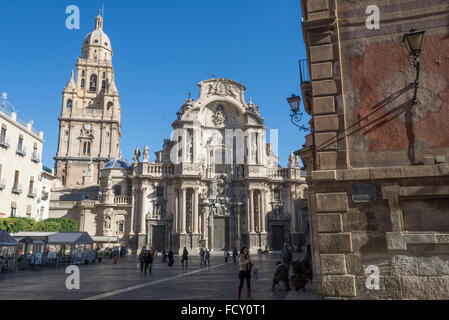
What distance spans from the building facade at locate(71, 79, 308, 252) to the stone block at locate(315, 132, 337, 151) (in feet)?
103

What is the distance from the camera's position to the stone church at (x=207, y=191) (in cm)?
4047

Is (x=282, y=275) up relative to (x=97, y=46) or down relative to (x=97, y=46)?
down

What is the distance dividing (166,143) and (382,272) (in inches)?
1466

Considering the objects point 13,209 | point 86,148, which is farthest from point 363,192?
point 86,148

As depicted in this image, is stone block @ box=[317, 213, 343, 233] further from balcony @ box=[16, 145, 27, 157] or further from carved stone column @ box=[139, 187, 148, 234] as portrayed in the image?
carved stone column @ box=[139, 187, 148, 234]

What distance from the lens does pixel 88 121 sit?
65938 mm

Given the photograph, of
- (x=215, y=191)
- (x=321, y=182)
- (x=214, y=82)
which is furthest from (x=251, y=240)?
(x=321, y=182)

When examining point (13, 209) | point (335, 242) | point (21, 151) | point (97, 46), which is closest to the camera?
point (335, 242)

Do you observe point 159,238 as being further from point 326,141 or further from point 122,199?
point 326,141

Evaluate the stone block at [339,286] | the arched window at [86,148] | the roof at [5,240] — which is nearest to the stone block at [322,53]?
the stone block at [339,286]

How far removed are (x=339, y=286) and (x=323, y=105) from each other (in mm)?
4636

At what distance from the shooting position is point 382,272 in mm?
8320

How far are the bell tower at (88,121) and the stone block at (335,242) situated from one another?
2316 inches

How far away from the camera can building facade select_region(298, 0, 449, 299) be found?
8.32 metres
